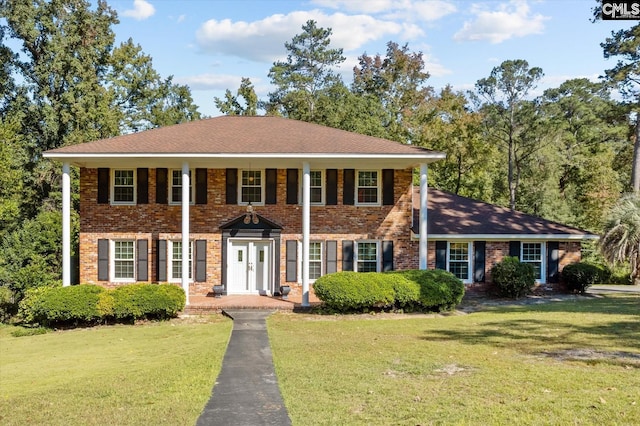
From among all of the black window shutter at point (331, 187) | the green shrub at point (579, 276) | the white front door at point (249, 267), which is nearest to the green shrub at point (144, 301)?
the white front door at point (249, 267)

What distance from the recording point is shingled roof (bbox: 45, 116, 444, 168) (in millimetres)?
19234

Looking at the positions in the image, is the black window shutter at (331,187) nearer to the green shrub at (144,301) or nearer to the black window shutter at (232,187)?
the black window shutter at (232,187)

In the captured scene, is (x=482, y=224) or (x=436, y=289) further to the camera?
(x=482, y=224)

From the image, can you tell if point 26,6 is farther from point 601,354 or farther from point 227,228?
point 601,354

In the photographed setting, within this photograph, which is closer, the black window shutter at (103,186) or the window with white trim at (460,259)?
the black window shutter at (103,186)

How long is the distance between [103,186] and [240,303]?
7.10 metres

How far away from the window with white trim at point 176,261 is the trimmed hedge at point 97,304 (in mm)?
3657

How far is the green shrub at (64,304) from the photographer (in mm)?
17328

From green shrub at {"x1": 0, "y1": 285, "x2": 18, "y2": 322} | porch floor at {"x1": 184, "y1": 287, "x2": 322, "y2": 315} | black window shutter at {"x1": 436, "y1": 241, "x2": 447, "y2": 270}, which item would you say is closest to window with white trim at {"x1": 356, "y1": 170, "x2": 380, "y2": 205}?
black window shutter at {"x1": 436, "y1": 241, "x2": 447, "y2": 270}

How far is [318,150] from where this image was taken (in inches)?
764

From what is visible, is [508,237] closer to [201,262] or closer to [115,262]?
[201,262]

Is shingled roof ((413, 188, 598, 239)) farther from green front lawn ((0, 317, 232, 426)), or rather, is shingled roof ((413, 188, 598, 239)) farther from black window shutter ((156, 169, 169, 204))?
green front lawn ((0, 317, 232, 426))

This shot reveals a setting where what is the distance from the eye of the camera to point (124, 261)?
21844 millimetres

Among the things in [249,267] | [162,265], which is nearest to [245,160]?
[249,267]
